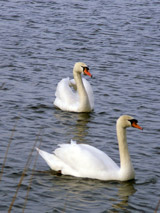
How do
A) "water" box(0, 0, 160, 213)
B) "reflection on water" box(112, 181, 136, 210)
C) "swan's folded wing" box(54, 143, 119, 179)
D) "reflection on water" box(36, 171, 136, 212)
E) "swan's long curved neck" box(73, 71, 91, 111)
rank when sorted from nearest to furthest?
"reflection on water" box(36, 171, 136, 212) → "reflection on water" box(112, 181, 136, 210) → "water" box(0, 0, 160, 213) → "swan's folded wing" box(54, 143, 119, 179) → "swan's long curved neck" box(73, 71, 91, 111)

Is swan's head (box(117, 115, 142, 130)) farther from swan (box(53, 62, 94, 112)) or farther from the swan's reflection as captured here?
swan (box(53, 62, 94, 112))

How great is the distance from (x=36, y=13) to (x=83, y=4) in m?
2.48

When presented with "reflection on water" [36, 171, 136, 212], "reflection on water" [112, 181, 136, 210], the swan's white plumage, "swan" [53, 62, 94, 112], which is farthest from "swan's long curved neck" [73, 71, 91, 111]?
"reflection on water" [112, 181, 136, 210]

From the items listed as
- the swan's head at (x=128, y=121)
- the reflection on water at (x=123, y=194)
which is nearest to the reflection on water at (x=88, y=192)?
the reflection on water at (x=123, y=194)

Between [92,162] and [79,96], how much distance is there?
421cm

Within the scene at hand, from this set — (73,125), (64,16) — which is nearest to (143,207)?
(73,125)

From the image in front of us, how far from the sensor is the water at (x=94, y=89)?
875 cm

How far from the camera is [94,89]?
47.5 ft

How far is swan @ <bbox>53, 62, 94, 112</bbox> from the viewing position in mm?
12989

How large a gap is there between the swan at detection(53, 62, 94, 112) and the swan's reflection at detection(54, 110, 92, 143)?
142mm

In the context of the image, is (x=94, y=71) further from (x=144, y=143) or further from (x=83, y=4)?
(x=83, y=4)

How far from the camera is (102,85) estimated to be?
47.8 feet

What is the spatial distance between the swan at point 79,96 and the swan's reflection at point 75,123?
142 mm

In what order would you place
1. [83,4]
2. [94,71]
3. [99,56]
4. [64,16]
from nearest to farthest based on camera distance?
1. [94,71]
2. [99,56]
3. [64,16]
4. [83,4]
